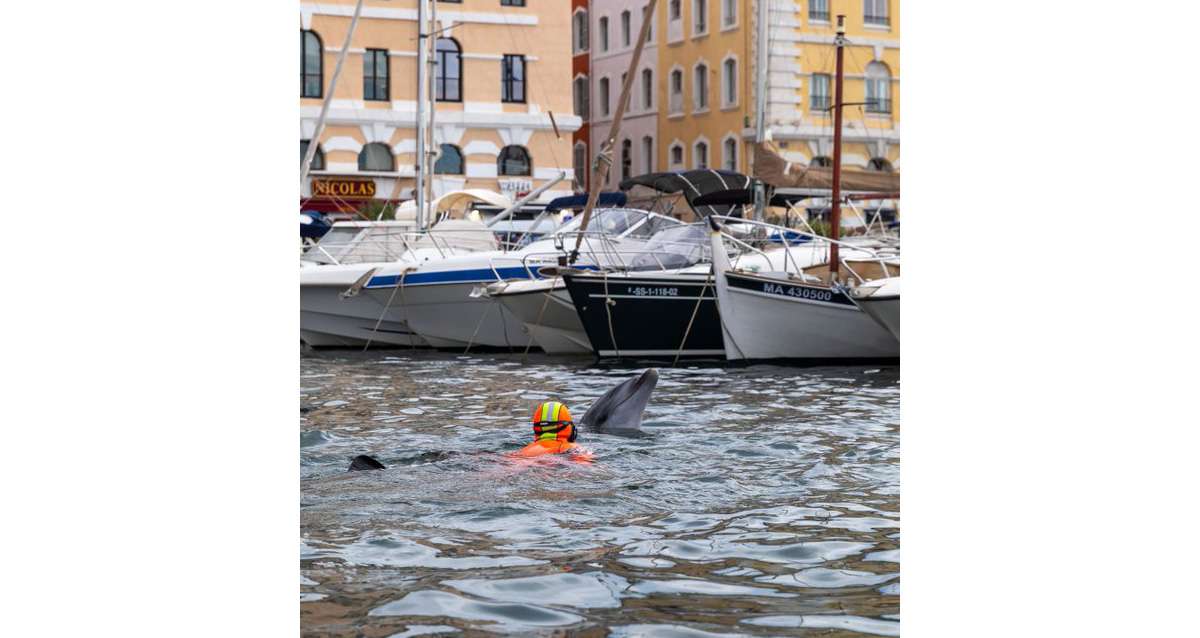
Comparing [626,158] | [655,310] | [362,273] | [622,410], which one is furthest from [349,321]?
[626,158]

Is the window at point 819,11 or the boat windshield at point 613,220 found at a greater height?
the window at point 819,11

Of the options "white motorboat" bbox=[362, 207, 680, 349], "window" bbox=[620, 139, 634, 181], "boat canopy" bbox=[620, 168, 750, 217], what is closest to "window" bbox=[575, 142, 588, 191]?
"window" bbox=[620, 139, 634, 181]

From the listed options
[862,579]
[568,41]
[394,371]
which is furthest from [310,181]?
[862,579]

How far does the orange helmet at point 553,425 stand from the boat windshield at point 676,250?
40.1 ft

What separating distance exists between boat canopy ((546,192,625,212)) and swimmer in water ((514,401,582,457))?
744 inches

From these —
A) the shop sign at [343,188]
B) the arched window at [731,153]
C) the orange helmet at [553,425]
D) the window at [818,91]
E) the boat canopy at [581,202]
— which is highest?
the window at [818,91]

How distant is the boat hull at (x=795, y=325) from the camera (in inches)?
797

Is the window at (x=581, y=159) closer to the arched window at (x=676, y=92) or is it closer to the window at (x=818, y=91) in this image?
the arched window at (x=676, y=92)

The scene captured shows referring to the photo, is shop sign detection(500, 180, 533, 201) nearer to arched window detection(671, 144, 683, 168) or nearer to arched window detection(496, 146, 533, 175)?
arched window detection(496, 146, 533, 175)

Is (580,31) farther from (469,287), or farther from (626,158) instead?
(469,287)

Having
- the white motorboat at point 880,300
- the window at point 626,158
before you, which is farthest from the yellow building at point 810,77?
the white motorboat at point 880,300

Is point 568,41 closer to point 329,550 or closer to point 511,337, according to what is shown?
point 511,337

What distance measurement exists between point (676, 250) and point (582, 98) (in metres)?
37.1

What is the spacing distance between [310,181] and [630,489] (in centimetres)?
3314
